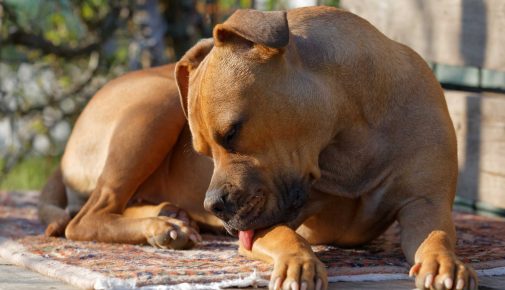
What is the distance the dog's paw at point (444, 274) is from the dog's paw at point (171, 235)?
1.22 m

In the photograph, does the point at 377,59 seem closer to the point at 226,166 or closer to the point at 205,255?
the point at 226,166

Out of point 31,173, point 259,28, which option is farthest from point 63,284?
point 31,173

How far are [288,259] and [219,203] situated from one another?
36cm

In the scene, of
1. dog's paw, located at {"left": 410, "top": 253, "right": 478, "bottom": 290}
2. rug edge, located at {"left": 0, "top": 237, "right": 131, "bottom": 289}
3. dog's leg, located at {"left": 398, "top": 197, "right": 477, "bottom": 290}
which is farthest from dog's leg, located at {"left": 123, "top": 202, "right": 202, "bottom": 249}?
dog's paw, located at {"left": 410, "top": 253, "right": 478, "bottom": 290}

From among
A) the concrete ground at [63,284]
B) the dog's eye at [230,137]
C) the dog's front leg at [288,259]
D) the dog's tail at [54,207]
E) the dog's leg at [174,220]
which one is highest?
the dog's eye at [230,137]

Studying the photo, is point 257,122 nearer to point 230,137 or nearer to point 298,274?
point 230,137

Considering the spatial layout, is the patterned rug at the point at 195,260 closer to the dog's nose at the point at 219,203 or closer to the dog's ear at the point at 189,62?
the dog's nose at the point at 219,203

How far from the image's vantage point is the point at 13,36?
7.48 meters

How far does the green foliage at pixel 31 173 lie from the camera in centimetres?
794

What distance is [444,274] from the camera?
3.34m

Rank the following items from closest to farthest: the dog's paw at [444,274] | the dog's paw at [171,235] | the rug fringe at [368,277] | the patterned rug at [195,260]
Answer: the dog's paw at [444,274] → the patterned rug at [195,260] → the rug fringe at [368,277] → the dog's paw at [171,235]

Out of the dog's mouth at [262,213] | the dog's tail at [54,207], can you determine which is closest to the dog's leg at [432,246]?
the dog's mouth at [262,213]

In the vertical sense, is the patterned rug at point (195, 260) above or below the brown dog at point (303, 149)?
below

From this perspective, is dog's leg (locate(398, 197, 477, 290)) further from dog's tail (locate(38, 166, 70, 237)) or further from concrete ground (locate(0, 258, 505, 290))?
dog's tail (locate(38, 166, 70, 237))
